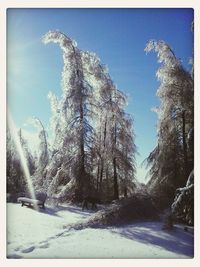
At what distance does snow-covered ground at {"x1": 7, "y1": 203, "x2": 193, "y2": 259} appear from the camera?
17.1 ft

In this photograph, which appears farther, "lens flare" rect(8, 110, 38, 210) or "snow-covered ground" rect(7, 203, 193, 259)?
"lens flare" rect(8, 110, 38, 210)

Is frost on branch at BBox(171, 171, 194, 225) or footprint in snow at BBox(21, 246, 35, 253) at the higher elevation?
frost on branch at BBox(171, 171, 194, 225)

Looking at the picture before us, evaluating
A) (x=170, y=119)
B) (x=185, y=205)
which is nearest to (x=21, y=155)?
(x=170, y=119)

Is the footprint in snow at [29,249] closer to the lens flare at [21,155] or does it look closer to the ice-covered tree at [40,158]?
the lens flare at [21,155]

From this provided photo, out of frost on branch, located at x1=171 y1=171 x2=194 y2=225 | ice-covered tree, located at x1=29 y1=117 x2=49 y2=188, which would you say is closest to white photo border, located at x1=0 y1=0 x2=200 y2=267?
frost on branch, located at x1=171 y1=171 x2=194 y2=225

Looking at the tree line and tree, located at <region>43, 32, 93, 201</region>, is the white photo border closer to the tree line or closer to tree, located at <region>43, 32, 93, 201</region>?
the tree line

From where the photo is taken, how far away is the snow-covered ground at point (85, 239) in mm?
5215

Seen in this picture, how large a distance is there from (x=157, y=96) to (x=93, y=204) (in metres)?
1.44

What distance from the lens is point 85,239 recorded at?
529 cm

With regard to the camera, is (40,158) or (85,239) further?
(40,158)

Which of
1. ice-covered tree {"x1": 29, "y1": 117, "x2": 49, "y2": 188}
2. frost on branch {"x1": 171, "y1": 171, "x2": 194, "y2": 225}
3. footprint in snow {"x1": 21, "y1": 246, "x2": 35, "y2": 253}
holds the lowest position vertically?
footprint in snow {"x1": 21, "y1": 246, "x2": 35, "y2": 253}
